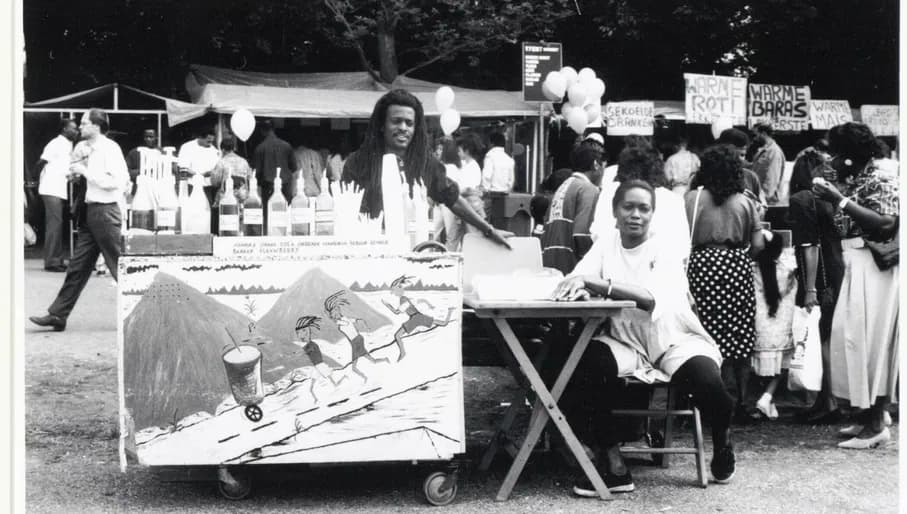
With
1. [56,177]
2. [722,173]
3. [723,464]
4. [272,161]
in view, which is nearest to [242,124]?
[272,161]

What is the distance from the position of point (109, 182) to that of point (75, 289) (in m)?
0.91

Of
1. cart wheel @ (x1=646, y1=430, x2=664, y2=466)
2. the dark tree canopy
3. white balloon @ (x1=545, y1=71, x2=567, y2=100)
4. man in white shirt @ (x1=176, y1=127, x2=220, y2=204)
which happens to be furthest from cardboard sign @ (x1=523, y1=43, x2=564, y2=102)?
cart wheel @ (x1=646, y1=430, x2=664, y2=466)

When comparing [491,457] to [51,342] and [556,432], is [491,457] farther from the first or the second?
[51,342]

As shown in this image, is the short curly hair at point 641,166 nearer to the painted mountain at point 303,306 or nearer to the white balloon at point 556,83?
the painted mountain at point 303,306

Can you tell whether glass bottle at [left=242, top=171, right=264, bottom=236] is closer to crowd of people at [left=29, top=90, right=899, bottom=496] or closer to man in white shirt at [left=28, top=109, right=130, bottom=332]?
crowd of people at [left=29, top=90, right=899, bottom=496]

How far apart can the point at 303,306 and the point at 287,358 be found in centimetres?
22

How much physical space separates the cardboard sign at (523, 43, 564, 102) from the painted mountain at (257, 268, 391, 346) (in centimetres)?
1030

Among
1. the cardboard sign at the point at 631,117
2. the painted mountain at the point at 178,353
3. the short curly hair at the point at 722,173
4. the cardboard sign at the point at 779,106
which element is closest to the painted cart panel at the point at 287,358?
the painted mountain at the point at 178,353

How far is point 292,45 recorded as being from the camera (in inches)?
794

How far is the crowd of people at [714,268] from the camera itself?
4902mm

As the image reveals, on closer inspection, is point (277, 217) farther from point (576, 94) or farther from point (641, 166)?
point (576, 94)

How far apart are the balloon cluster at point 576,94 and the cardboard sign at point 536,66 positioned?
18 centimetres

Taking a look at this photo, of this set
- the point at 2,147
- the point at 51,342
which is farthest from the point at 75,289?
the point at 2,147

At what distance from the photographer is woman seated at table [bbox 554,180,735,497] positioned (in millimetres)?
4828
